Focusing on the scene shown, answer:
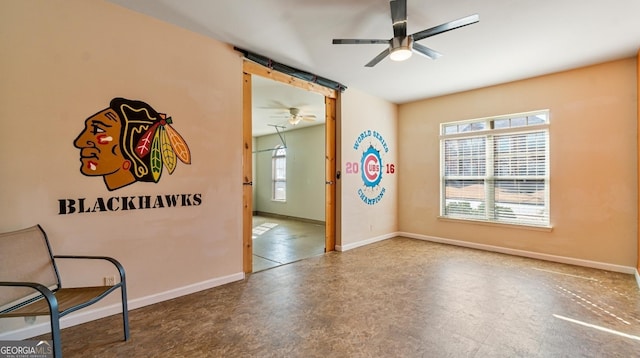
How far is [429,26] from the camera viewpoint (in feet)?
10.1

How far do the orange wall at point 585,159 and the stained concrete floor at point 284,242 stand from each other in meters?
2.95

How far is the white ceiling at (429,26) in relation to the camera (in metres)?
2.71

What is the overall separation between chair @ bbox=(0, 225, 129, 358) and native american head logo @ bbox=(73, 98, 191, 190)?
2.17 feet

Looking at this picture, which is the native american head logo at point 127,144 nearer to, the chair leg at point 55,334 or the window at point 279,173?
the chair leg at point 55,334

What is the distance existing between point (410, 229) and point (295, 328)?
4.21 m

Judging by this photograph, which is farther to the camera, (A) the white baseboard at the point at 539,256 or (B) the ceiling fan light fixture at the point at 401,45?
(A) the white baseboard at the point at 539,256

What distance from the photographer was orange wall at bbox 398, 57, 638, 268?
Answer: 3867 mm

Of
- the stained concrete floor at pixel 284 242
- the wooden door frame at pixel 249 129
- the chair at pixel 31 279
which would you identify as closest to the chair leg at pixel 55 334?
the chair at pixel 31 279

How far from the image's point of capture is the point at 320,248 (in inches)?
208

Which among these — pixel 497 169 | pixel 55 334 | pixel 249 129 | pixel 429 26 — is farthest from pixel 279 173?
pixel 55 334

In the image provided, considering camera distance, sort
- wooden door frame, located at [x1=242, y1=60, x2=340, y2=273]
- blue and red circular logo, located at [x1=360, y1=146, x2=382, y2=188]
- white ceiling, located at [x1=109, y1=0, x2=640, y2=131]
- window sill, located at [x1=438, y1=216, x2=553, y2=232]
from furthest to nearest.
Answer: blue and red circular logo, located at [x1=360, y1=146, x2=382, y2=188], window sill, located at [x1=438, y1=216, x2=553, y2=232], wooden door frame, located at [x1=242, y1=60, x2=340, y2=273], white ceiling, located at [x1=109, y1=0, x2=640, y2=131]

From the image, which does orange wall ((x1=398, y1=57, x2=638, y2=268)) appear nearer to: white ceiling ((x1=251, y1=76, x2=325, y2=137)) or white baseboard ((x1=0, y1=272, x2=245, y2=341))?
white ceiling ((x1=251, y1=76, x2=325, y2=137))

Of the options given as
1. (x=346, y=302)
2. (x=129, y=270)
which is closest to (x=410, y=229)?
(x=346, y=302)

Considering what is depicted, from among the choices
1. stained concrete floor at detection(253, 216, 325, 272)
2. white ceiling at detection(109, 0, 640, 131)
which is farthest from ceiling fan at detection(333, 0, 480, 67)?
stained concrete floor at detection(253, 216, 325, 272)
